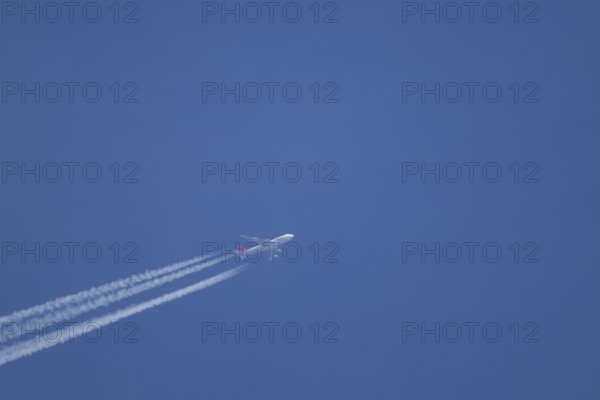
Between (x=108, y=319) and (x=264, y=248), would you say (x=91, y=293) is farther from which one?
(x=264, y=248)

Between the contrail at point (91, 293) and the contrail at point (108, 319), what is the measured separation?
62cm

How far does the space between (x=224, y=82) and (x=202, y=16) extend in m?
1.99

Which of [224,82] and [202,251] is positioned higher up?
[224,82]

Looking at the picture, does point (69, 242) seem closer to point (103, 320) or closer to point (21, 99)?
point (103, 320)

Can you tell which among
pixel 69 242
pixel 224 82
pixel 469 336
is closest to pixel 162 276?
pixel 69 242

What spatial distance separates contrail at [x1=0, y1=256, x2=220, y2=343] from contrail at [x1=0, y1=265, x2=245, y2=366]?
0.62 metres

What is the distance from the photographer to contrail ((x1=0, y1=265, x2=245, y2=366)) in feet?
43.3

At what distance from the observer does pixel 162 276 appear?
14.4m

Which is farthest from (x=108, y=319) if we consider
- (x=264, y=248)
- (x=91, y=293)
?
(x=264, y=248)

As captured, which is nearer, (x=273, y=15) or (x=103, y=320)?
(x=103, y=320)

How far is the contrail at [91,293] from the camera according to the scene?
1370 centimetres

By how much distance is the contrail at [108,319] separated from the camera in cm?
1320

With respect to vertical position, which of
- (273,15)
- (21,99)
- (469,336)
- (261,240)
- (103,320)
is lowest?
(469,336)

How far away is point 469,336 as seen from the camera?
48.3ft
